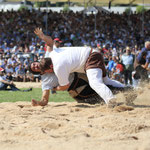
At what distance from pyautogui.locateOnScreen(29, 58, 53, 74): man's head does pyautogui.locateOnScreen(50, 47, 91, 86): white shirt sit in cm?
15

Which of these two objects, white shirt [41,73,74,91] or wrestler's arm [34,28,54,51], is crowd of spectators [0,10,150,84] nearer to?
wrestler's arm [34,28,54,51]

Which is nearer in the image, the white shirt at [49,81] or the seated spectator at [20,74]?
the white shirt at [49,81]

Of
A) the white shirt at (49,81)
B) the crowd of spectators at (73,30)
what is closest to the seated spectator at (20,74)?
the crowd of spectators at (73,30)

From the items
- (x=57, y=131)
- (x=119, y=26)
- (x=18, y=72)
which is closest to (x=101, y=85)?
(x=57, y=131)

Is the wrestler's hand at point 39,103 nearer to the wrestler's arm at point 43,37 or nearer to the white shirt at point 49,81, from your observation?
the white shirt at point 49,81

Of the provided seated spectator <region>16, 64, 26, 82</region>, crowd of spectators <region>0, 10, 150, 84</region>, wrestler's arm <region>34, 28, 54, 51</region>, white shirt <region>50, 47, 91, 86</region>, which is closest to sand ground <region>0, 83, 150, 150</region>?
white shirt <region>50, 47, 91, 86</region>

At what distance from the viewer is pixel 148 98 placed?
8188 millimetres

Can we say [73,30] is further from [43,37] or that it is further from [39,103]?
[39,103]

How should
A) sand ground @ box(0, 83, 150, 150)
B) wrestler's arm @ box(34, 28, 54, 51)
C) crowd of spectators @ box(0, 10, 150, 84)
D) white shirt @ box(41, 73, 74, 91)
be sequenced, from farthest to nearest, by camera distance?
crowd of spectators @ box(0, 10, 150, 84) < wrestler's arm @ box(34, 28, 54, 51) < white shirt @ box(41, 73, 74, 91) < sand ground @ box(0, 83, 150, 150)

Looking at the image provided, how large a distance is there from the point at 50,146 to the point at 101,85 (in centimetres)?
287

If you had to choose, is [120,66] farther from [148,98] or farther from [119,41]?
[119,41]

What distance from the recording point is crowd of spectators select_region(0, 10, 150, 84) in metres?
23.0

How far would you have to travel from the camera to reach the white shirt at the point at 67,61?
5.98m

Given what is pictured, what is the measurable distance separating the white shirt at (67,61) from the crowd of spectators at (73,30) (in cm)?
1459
